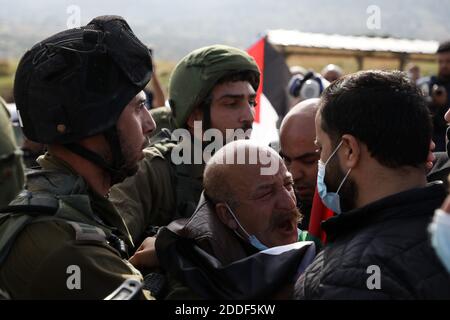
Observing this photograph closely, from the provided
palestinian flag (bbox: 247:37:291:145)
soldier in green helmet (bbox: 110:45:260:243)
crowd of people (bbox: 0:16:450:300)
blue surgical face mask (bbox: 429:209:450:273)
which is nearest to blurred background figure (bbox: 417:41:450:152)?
palestinian flag (bbox: 247:37:291:145)

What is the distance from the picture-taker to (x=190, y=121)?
4668 millimetres

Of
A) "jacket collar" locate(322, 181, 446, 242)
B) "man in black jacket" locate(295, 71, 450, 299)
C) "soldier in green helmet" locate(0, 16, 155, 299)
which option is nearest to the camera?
"man in black jacket" locate(295, 71, 450, 299)

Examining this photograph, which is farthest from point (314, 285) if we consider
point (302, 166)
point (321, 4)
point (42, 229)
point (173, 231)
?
A: point (321, 4)

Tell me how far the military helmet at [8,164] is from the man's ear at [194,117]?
8.62 feet

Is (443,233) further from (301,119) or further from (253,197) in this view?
(301,119)

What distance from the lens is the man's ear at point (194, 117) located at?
4.62 meters

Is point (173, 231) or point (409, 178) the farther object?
point (173, 231)

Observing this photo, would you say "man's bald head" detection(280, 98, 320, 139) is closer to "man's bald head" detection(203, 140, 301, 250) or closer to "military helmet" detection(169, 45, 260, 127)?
"military helmet" detection(169, 45, 260, 127)

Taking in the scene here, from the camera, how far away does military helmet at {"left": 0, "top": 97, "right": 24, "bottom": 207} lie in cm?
197

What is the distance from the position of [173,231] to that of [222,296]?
0.44 m

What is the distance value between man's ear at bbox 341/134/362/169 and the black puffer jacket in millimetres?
219

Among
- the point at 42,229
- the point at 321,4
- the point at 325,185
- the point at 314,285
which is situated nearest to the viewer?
the point at 314,285

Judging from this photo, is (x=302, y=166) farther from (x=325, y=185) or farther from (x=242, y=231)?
(x=325, y=185)

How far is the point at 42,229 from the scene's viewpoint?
241 cm
